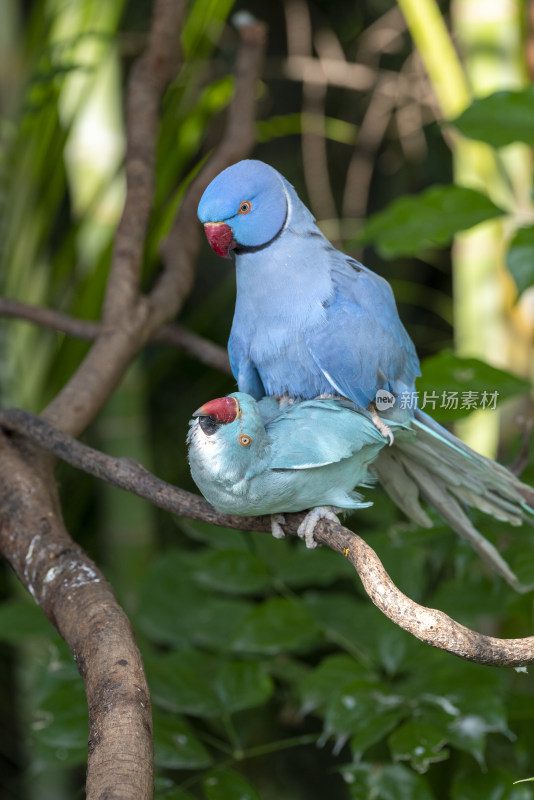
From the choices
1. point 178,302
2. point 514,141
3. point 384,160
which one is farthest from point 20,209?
point 384,160

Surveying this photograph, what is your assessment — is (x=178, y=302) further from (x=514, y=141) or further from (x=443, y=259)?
(x=443, y=259)

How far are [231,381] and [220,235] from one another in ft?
4.14

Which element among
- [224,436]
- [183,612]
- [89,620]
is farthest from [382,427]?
[183,612]

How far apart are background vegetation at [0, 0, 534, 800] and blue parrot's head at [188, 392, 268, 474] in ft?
1.03

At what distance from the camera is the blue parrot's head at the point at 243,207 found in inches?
29.5

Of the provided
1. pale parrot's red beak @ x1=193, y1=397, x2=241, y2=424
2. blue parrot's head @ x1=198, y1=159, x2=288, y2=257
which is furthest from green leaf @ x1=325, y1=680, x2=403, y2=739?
blue parrot's head @ x1=198, y1=159, x2=288, y2=257

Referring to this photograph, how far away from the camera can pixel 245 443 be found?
27.4 inches

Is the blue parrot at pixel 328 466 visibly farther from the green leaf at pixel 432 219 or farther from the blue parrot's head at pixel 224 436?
the green leaf at pixel 432 219

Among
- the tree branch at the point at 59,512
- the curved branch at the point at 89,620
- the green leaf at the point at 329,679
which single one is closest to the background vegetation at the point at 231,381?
the green leaf at the point at 329,679

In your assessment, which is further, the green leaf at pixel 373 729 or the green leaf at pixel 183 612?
the green leaf at pixel 183 612

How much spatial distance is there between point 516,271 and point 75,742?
774mm

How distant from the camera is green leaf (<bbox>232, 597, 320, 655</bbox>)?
1015mm

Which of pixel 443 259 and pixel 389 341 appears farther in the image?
pixel 443 259

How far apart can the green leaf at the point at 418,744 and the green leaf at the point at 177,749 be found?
228 millimetres
